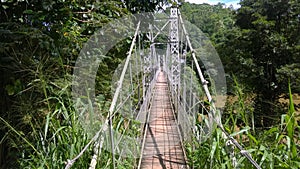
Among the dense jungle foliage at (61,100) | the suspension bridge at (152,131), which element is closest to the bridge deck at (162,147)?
the suspension bridge at (152,131)

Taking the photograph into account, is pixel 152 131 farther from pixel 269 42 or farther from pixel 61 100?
pixel 269 42

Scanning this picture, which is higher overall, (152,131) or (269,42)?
(269,42)

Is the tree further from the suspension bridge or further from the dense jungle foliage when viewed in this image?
the dense jungle foliage

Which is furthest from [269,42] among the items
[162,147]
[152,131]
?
[162,147]

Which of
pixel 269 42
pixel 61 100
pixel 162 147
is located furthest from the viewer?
pixel 269 42

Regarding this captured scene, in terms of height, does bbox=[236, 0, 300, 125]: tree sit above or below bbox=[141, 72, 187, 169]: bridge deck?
above

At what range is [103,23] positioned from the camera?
182 centimetres

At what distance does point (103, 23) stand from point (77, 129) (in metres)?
0.99

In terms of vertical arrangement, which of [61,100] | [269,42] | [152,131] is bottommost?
[152,131]

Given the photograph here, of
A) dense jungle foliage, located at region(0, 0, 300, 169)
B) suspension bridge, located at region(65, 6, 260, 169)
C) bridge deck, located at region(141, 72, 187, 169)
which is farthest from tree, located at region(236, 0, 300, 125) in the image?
dense jungle foliage, located at region(0, 0, 300, 169)

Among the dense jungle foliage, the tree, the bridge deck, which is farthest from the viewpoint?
the tree

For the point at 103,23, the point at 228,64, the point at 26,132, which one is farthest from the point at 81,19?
the point at 228,64

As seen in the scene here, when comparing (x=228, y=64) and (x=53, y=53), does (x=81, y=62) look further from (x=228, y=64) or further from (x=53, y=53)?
(x=228, y=64)

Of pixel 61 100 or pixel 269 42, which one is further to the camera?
pixel 269 42
